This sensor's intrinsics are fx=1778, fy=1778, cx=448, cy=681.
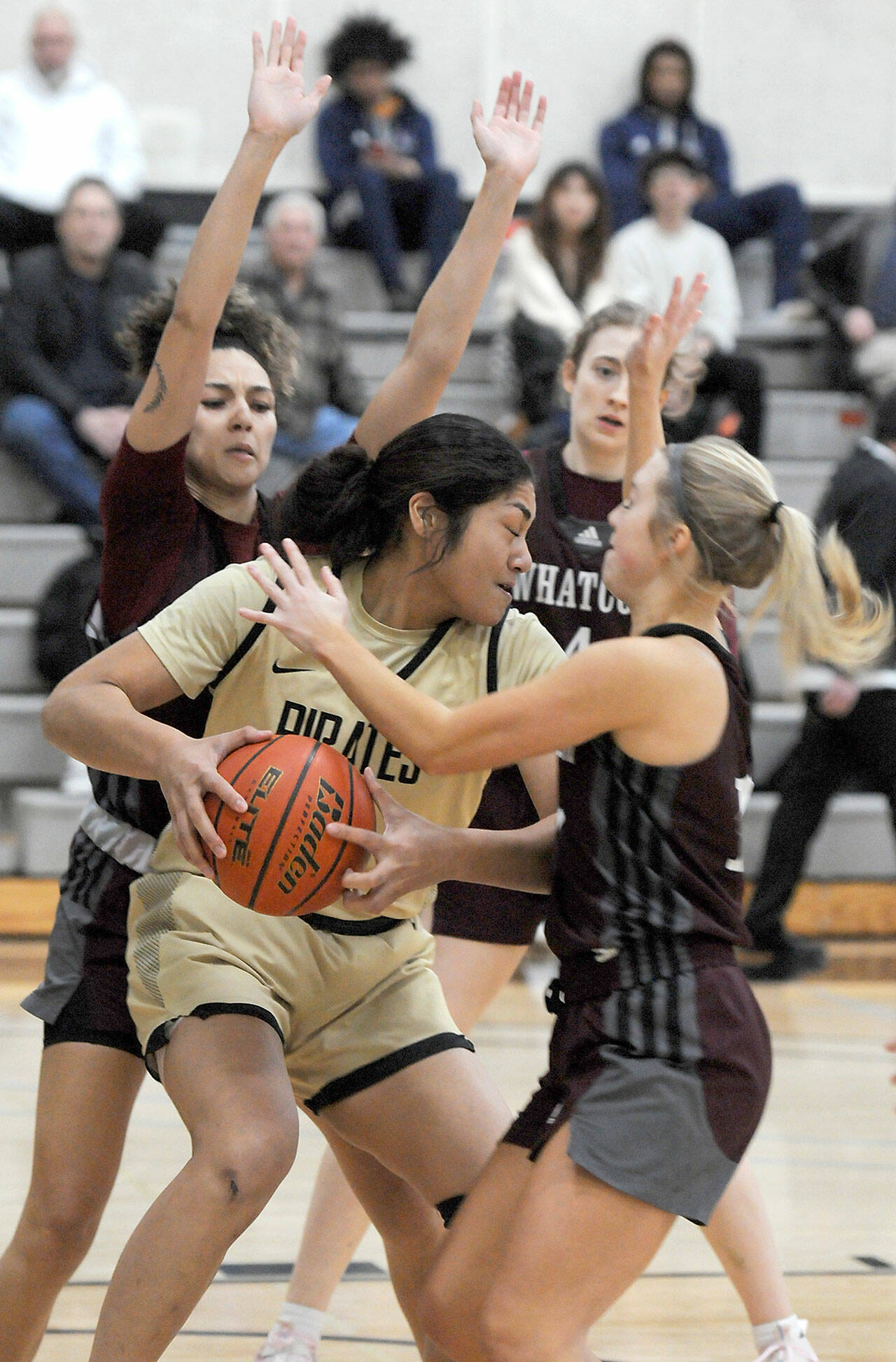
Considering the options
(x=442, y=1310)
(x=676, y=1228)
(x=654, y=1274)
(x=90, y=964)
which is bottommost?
(x=676, y=1228)

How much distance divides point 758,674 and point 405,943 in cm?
604

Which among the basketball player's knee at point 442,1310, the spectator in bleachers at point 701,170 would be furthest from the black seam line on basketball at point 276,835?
the spectator in bleachers at point 701,170

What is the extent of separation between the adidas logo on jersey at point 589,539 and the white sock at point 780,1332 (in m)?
1.53

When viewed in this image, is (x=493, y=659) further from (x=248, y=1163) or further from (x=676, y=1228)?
(x=676, y=1228)

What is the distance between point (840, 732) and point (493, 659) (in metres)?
4.38

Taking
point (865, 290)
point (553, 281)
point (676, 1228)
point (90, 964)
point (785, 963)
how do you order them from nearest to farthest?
point (90, 964) → point (676, 1228) → point (785, 963) → point (553, 281) → point (865, 290)

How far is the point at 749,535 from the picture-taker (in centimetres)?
246

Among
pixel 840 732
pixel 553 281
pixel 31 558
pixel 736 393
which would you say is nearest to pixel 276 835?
pixel 840 732

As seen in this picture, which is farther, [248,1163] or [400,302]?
[400,302]

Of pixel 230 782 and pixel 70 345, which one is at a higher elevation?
pixel 230 782

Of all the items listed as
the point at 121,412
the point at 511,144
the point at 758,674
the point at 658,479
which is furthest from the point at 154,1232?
the point at 758,674

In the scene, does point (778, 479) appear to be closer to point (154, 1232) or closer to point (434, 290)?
point (434, 290)

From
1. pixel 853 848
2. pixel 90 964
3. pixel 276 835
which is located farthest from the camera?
pixel 853 848

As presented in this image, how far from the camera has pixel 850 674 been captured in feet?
21.7
